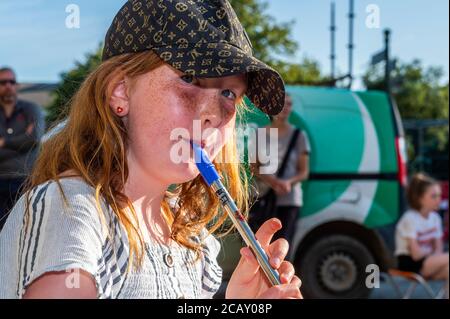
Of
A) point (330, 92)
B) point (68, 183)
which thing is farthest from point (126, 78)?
point (330, 92)

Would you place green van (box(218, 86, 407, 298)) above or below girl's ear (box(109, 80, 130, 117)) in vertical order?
below

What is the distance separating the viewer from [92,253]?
1021 mm

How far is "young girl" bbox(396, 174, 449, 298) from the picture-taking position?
16.5 ft

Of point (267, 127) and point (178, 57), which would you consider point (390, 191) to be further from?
point (178, 57)

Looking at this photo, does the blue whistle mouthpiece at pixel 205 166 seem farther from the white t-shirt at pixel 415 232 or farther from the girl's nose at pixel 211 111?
the white t-shirt at pixel 415 232

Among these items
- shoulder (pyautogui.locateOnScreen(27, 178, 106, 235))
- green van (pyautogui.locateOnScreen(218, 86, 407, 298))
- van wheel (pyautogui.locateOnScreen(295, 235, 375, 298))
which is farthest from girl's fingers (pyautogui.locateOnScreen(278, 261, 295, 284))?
van wheel (pyautogui.locateOnScreen(295, 235, 375, 298))

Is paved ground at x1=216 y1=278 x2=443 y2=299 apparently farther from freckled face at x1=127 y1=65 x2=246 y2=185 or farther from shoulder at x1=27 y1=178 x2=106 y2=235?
shoulder at x1=27 y1=178 x2=106 y2=235

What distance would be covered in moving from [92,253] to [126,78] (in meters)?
0.37

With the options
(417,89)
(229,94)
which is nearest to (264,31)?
(417,89)

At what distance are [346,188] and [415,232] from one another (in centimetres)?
61

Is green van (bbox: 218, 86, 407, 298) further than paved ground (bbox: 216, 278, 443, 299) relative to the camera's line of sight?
No

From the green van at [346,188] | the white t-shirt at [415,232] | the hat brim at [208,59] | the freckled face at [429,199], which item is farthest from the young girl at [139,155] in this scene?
the freckled face at [429,199]

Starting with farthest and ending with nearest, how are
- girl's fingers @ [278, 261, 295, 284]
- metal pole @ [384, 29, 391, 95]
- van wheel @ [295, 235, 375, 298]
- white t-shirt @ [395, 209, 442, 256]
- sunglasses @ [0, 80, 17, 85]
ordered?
metal pole @ [384, 29, 391, 95] < van wheel @ [295, 235, 375, 298] < white t-shirt @ [395, 209, 442, 256] < sunglasses @ [0, 80, 17, 85] < girl's fingers @ [278, 261, 295, 284]

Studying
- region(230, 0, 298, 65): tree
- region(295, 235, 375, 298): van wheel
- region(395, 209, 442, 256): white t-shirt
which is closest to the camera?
region(395, 209, 442, 256): white t-shirt
